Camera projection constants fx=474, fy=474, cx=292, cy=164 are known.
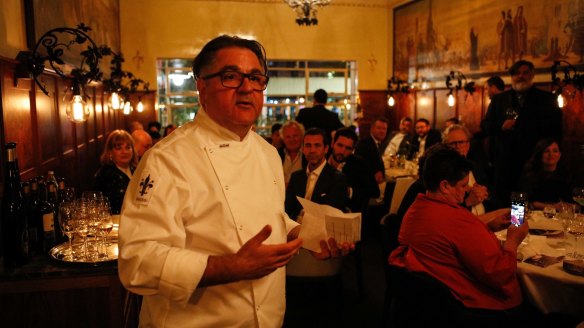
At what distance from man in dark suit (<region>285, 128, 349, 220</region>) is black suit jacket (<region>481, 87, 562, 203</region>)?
3652 millimetres

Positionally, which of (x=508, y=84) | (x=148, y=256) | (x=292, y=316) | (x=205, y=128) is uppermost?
(x=508, y=84)

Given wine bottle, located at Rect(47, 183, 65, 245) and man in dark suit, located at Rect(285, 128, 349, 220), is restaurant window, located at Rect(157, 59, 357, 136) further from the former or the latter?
wine bottle, located at Rect(47, 183, 65, 245)

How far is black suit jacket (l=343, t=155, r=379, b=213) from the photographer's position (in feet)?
16.4

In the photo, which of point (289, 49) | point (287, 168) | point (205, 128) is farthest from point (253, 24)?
point (205, 128)

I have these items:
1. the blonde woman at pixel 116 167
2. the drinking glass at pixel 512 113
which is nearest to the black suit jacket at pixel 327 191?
the blonde woman at pixel 116 167

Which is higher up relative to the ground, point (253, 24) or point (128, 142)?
point (253, 24)

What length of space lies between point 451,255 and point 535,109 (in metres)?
4.70

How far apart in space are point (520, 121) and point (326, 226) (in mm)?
5764

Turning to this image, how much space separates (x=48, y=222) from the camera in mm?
2795

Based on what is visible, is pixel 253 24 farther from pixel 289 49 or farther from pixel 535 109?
pixel 535 109

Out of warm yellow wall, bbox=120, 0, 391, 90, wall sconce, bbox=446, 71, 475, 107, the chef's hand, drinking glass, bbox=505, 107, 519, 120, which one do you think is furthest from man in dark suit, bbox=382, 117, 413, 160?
the chef's hand

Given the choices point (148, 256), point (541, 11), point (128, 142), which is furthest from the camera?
point (541, 11)

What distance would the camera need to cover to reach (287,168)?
5.60m

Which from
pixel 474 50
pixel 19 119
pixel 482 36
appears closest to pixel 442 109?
pixel 474 50
